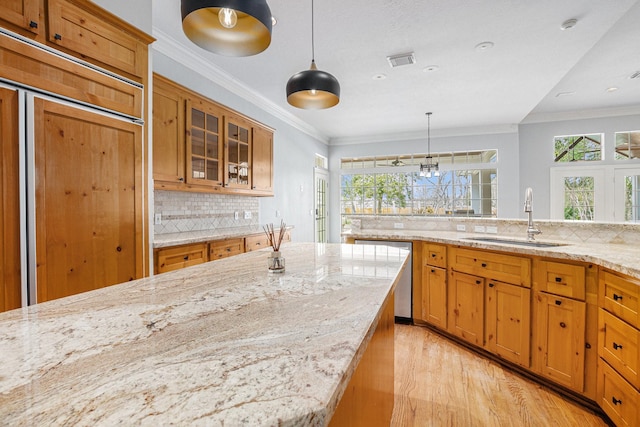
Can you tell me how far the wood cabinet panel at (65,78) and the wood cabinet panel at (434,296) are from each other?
2.72 m

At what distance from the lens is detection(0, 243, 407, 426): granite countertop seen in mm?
418

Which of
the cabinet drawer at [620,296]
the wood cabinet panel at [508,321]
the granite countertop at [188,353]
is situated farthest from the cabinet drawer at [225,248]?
the cabinet drawer at [620,296]

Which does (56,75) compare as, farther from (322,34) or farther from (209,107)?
(322,34)

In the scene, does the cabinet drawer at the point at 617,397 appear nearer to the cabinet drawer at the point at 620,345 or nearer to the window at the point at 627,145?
the cabinet drawer at the point at 620,345

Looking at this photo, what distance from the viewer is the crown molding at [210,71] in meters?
2.90

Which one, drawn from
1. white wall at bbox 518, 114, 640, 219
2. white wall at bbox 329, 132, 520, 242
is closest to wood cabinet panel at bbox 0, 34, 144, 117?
white wall at bbox 329, 132, 520, 242

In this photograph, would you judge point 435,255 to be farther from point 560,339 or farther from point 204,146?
point 204,146

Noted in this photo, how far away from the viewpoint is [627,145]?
5.35 m

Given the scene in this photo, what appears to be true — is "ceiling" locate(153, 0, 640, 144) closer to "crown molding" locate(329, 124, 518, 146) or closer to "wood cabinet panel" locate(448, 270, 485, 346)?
"crown molding" locate(329, 124, 518, 146)

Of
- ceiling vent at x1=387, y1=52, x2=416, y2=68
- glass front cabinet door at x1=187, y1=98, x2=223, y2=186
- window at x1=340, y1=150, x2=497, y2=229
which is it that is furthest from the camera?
window at x1=340, y1=150, x2=497, y2=229

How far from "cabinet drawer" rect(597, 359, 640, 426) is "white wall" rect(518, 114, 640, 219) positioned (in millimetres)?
4794

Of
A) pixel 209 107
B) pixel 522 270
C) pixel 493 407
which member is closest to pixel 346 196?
pixel 209 107

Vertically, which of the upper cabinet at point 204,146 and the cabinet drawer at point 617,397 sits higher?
the upper cabinet at point 204,146

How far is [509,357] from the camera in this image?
227 cm
